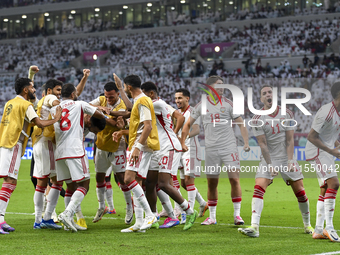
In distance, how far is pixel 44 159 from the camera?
24.2 feet

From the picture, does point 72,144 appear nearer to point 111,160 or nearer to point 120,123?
point 120,123

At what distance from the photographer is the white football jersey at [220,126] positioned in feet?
25.8

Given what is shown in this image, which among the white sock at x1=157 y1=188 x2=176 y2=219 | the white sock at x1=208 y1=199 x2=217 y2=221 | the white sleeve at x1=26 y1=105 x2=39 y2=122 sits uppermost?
the white sleeve at x1=26 y1=105 x2=39 y2=122

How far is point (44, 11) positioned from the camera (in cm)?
5012

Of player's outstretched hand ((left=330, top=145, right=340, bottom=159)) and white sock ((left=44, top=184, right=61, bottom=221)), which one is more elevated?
player's outstretched hand ((left=330, top=145, right=340, bottom=159))

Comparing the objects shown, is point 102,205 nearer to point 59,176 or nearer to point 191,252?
point 59,176

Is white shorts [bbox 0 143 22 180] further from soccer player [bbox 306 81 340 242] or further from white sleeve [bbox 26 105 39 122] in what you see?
soccer player [bbox 306 81 340 242]

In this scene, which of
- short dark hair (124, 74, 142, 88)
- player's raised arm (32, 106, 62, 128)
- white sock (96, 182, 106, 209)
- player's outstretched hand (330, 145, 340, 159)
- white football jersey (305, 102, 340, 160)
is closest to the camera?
player's outstretched hand (330, 145, 340, 159)

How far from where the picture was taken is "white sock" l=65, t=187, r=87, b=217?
6773 millimetres

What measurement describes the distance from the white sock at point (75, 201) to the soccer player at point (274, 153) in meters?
2.46

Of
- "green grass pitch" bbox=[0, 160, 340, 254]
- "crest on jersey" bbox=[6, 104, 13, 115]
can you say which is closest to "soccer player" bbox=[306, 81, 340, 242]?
"green grass pitch" bbox=[0, 160, 340, 254]

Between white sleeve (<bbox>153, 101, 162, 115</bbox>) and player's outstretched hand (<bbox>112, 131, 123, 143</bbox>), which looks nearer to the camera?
white sleeve (<bbox>153, 101, 162, 115</bbox>)

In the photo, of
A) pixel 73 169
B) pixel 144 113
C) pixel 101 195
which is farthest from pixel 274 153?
pixel 101 195

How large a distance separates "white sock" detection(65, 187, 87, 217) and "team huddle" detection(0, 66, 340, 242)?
0.01 m
